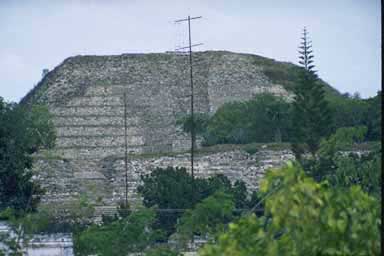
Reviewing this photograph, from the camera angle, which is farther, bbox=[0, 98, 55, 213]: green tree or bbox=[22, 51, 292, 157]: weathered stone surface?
bbox=[22, 51, 292, 157]: weathered stone surface

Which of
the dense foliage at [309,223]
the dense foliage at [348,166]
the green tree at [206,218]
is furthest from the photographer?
the green tree at [206,218]

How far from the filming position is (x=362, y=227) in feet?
18.7

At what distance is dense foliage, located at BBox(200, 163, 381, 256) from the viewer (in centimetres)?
570

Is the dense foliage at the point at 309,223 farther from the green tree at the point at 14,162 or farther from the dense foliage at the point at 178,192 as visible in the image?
the green tree at the point at 14,162

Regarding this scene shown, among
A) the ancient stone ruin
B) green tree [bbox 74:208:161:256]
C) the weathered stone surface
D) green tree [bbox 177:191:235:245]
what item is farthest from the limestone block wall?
green tree [bbox 177:191:235:245]

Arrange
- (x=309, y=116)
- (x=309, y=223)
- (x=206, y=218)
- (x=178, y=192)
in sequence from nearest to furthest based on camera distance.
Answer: (x=309, y=223), (x=206, y=218), (x=178, y=192), (x=309, y=116)

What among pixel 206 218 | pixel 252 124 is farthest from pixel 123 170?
pixel 206 218

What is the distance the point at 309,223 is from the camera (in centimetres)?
572

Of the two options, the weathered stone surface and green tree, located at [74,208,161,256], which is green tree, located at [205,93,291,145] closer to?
the weathered stone surface

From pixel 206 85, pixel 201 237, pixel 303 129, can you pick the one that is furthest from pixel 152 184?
pixel 206 85

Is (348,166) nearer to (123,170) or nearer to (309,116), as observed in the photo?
(309,116)

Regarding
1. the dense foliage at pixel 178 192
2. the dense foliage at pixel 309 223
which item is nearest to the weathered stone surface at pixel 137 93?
the dense foliage at pixel 178 192

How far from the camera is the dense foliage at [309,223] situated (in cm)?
570

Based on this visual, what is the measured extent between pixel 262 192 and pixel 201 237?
6585 mm
